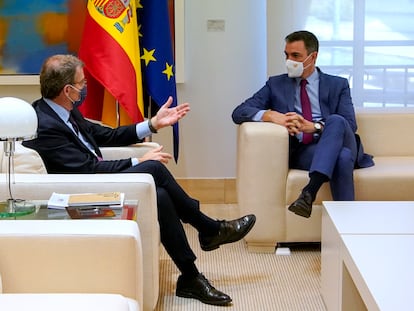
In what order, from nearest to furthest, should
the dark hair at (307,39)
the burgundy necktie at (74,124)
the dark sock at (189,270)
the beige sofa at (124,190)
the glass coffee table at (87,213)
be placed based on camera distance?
the glass coffee table at (87,213)
the beige sofa at (124,190)
the dark sock at (189,270)
the burgundy necktie at (74,124)
the dark hair at (307,39)

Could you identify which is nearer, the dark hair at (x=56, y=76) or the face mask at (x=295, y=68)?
the dark hair at (x=56, y=76)

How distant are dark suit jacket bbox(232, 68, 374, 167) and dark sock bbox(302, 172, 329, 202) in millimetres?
505

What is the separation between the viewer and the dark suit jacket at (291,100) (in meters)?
3.54

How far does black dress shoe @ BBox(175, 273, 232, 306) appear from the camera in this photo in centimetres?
272

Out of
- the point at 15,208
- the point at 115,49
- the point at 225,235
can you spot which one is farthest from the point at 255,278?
the point at 115,49

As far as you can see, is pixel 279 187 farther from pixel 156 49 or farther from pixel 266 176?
pixel 156 49

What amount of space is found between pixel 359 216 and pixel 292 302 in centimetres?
53

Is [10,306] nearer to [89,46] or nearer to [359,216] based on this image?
[359,216]

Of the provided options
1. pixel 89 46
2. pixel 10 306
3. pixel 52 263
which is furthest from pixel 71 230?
pixel 89 46

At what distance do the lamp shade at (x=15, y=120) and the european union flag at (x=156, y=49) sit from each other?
173 centimetres

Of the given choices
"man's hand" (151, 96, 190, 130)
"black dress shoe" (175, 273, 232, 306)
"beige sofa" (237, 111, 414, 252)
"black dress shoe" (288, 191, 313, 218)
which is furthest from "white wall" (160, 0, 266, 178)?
"black dress shoe" (175, 273, 232, 306)

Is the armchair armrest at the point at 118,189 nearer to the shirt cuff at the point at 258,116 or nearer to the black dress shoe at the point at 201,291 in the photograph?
the black dress shoe at the point at 201,291

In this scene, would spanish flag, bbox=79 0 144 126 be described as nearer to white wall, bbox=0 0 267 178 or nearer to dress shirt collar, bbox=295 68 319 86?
white wall, bbox=0 0 267 178

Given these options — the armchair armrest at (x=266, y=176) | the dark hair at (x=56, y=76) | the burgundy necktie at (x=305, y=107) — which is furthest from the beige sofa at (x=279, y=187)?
the dark hair at (x=56, y=76)
